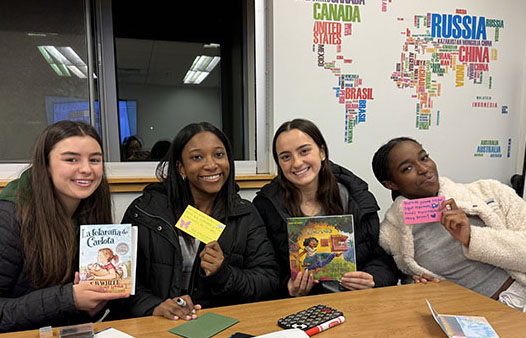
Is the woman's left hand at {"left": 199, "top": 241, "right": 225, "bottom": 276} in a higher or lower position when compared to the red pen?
higher

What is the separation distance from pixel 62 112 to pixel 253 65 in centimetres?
136

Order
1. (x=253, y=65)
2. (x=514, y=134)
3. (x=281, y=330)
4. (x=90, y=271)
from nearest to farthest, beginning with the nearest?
(x=281, y=330) < (x=90, y=271) < (x=253, y=65) < (x=514, y=134)

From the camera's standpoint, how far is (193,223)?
1.26 metres

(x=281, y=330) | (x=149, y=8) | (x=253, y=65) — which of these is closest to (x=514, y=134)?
(x=253, y=65)

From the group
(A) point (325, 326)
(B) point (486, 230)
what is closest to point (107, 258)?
(A) point (325, 326)

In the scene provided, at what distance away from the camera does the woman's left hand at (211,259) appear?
1279 mm

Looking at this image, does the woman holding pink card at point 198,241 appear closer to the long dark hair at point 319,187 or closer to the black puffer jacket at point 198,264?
the black puffer jacket at point 198,264

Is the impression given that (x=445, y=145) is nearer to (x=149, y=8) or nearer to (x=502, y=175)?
(x=502, y=175)

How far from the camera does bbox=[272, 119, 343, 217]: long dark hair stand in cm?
165

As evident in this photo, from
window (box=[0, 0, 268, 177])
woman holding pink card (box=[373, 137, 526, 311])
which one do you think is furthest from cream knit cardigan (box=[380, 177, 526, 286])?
window (box=[0, 0, 268, 177])

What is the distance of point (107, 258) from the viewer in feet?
3.62

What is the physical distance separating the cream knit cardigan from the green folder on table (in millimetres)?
858

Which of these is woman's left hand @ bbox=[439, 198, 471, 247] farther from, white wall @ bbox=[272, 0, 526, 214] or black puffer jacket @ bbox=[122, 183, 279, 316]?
white wall @ bbox=[272, 0, 526, 214]

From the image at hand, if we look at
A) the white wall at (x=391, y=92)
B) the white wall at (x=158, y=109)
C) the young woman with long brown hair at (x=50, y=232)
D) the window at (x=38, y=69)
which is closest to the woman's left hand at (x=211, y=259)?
the young woman with long brown hair at (x=50, y=232)
